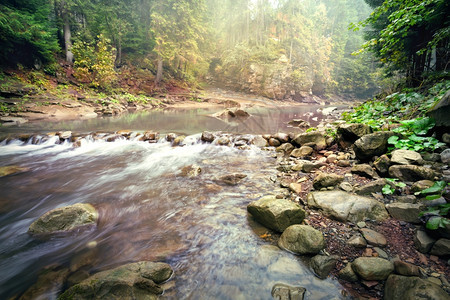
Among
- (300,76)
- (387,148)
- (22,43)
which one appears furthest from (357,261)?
(300,76)

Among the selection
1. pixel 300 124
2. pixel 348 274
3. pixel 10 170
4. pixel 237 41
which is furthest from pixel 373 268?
pixel 237 41

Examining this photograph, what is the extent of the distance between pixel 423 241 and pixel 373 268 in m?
0.63

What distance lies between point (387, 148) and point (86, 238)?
5.24m

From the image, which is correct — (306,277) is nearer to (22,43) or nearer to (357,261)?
(357,261)

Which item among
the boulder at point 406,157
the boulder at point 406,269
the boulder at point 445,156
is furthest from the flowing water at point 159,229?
the boulder at point 445,156

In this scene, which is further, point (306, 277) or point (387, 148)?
point (387, 148)

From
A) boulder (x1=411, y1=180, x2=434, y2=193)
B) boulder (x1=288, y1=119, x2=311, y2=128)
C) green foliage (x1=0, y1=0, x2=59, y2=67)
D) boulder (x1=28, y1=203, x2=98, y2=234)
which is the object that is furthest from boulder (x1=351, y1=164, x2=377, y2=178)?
green foliage (x1=0, y1=0, x2=59, y2=67)

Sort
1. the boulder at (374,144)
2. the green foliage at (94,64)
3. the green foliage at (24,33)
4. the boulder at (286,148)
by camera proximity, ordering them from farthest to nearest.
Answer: the green foliage at (94,64) < the green foliage at (24,33) < the boulder at (286,148) < the boulder at (374,144)

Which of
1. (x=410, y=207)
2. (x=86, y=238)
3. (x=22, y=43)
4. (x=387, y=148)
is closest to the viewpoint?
(x=410, y=207)

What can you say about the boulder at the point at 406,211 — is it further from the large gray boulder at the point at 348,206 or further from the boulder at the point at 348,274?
the boulder at the point at 348,274

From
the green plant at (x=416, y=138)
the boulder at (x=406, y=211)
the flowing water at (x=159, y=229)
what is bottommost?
the flowing water at (x=159, y=229)

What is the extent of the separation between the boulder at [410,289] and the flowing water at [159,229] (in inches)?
15.5

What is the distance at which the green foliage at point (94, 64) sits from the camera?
16.9 m

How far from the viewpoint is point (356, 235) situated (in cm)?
217
